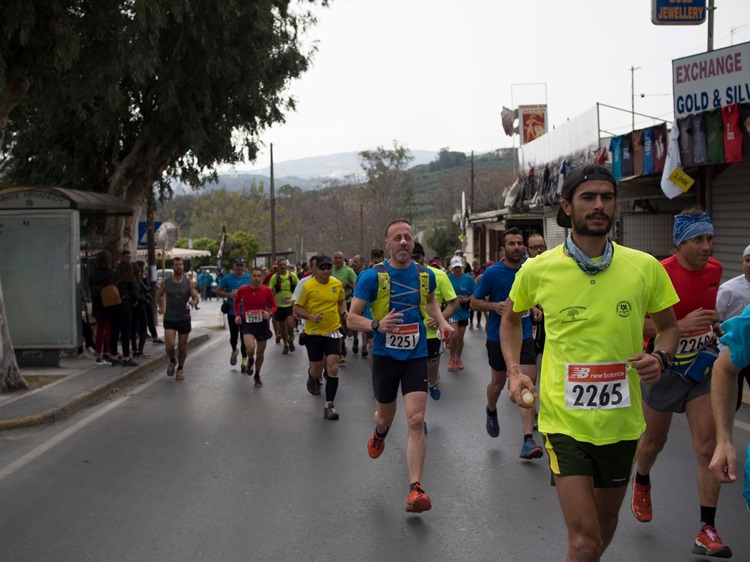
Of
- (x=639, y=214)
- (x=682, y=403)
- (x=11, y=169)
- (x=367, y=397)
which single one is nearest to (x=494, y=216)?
(x=639, y=214)

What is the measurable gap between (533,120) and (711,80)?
31327 mm

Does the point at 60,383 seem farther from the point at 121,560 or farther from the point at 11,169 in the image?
the point at 11,169

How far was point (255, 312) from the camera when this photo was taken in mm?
13547

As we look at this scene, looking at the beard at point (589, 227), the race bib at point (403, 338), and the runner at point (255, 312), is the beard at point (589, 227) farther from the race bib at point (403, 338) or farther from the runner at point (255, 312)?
the runner at point (255, 312)

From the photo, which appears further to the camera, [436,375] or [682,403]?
→ [436,375]

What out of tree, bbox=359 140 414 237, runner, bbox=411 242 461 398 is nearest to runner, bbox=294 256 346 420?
runner, bbox=411 242 461 398

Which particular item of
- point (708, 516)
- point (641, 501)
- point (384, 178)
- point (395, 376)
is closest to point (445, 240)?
point (384, 178)

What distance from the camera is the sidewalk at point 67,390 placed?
994cm

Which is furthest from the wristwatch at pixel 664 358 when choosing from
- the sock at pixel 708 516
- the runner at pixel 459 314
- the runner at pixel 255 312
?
the runner at pixel 255 312

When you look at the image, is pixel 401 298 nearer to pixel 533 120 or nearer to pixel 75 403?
pixel 75 403

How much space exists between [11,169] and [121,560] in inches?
761

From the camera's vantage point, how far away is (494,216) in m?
40.0

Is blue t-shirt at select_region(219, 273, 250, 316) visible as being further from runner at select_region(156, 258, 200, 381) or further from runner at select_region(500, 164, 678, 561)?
runner at select_region(500, 164, 678, 561)

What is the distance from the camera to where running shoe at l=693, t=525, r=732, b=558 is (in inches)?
202
